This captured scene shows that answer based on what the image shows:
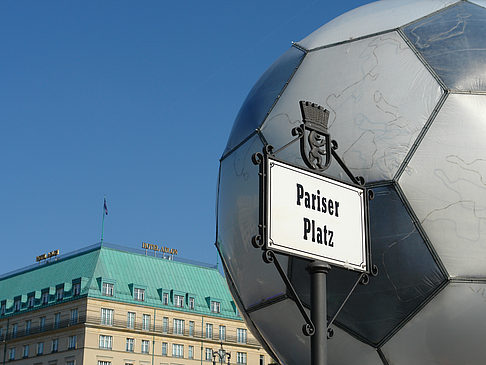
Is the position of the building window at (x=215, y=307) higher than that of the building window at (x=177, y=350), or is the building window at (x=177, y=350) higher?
the building window at (x=215, y=307)

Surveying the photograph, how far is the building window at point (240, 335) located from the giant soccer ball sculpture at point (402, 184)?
51525 mm

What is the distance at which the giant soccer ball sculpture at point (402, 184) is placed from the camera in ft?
17.3

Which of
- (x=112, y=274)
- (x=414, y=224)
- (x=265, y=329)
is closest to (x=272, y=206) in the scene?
(x=414, y=224)

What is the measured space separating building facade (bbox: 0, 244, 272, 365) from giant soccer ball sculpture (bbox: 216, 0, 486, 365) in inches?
1804

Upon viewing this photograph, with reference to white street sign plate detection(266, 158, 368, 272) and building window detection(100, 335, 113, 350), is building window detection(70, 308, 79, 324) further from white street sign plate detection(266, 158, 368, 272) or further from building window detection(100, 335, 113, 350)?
white street sign plate detection(266, 158, 368, 272)

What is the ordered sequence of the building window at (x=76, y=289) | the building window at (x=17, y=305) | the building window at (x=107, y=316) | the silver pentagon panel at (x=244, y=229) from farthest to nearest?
the building window at (x=17, y=305) < the building window at (x=76, y=289) < the building window at (x=107, y=316) < the silver pentagon panel at (x=244, y=229)

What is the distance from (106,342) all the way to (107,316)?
5.60 feet

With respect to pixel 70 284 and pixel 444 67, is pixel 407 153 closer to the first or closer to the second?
pixel 444 67

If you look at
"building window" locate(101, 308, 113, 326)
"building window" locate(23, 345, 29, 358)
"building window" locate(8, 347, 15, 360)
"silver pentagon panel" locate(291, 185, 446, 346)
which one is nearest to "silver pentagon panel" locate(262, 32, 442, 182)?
"silver pentagon panel" locate(291, 185, 446, 346)

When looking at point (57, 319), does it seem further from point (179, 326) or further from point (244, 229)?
point (244, 229)

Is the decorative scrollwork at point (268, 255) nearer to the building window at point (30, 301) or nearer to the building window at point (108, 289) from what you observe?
the building window at point (108, 289)

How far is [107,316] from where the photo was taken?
51.1 meters

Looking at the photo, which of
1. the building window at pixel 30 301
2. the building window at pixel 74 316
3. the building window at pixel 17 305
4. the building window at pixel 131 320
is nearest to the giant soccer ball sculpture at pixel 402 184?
the building window at pixel 74 316

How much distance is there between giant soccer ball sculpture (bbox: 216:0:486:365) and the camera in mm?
5258
